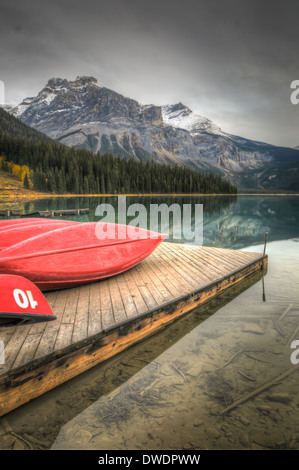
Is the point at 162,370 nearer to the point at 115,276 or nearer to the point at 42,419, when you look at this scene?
→ the point at 42,419

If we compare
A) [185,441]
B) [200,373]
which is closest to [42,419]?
[185,441]

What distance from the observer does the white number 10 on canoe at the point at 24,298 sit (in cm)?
357

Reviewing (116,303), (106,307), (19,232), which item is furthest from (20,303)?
(19,232)

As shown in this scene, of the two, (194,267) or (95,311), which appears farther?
(194,267)

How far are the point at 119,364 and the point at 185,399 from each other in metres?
1.19

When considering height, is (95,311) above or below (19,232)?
below

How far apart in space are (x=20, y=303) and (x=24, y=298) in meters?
0.12

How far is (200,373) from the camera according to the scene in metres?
3.83

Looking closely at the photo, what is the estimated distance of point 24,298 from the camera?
145 inches

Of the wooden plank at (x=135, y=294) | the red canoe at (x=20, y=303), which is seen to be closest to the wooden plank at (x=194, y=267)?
the wooden plank at (x=135, y=294)

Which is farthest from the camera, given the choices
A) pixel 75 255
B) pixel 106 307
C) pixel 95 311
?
pixel 75 255

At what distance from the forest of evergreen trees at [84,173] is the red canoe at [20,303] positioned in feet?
245

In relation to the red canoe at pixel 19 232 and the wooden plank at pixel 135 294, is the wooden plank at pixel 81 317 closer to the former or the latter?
the wooden plank at pixel 135 294

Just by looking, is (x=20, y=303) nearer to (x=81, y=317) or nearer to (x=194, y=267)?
(x=81, y=317)
